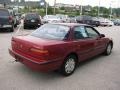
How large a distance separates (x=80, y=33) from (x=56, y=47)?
141cm

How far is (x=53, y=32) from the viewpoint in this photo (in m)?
5.86

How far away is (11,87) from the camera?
15.6 ft

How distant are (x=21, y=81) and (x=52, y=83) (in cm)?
81

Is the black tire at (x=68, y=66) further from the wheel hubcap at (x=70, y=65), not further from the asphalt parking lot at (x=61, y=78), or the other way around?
the asphalt parking lot at (x=61, y=78)

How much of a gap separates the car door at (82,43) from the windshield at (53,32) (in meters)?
0.38

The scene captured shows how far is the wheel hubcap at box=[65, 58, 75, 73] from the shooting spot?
18.3ft

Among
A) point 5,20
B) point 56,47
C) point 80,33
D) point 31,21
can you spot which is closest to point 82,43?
point 80,33

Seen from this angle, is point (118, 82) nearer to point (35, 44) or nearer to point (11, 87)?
point (35, 44)

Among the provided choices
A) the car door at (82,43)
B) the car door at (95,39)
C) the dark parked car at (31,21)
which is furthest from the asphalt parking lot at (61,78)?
the dark parked car at (31,21)

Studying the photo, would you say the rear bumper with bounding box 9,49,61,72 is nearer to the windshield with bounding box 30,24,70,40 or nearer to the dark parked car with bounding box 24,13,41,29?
the windshield with bounding box 30,24,70,40

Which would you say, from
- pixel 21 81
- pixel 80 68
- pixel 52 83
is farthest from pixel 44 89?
pixel 80 68

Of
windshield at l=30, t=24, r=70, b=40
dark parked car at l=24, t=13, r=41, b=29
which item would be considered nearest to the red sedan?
windshield at l=30, t=24, r=70, b=40

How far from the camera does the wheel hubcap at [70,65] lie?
557 centimetres

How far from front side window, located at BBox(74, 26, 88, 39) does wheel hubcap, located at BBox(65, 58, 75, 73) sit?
713mm
